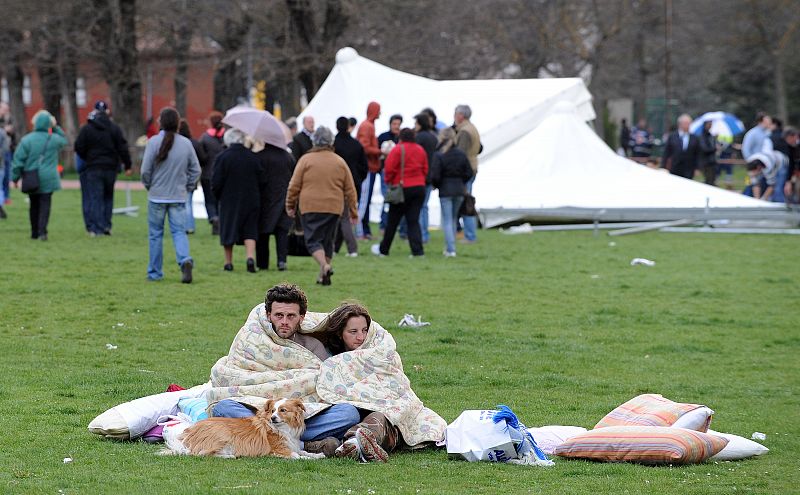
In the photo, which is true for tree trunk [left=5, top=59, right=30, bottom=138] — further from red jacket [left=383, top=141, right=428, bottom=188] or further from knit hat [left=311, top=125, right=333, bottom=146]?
knit hat [left=311, top=125, right=333, bottom=146]

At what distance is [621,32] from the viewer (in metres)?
58.9

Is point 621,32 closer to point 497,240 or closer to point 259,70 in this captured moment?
point 259,70

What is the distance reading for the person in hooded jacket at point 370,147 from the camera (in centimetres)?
2086

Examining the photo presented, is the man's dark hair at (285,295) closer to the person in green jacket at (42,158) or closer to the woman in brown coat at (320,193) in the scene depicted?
the woman in brown coat at (320,193)

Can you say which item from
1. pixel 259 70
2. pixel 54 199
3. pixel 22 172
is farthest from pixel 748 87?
pixel 22 172

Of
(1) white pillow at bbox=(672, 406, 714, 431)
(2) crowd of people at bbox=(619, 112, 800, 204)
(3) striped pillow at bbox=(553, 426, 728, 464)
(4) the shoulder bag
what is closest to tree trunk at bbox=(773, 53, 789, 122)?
(2) crowd of people at bbox=(619, 112, 800, 204)

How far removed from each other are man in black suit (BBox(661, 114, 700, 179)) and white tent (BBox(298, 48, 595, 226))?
3867mm

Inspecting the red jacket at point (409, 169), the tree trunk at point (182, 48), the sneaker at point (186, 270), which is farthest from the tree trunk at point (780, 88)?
the sneaker at point (186, 270)

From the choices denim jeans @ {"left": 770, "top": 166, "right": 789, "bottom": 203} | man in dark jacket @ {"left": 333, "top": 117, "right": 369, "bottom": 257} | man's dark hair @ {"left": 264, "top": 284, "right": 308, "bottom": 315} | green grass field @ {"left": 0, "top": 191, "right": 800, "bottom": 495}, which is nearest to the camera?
green grass field @ {"left": 0, "top": 191, "right": 800, "bottom": 495}

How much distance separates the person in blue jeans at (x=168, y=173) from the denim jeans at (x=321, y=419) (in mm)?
7553

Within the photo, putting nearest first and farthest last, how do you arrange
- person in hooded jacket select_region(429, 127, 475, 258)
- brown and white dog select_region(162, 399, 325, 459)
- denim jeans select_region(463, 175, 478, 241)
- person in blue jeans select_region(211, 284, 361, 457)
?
brown and white dog select_region(162, 399, 325, 459) → person in blue jeans select_region(211, 284, 361, 457) → person in hooded jacket select_region(429, 127, 475, 258) → denim jeans select_region(463, 175, 478, 241)

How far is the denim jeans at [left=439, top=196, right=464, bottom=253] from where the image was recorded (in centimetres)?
1927

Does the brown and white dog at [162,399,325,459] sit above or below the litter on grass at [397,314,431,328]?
above

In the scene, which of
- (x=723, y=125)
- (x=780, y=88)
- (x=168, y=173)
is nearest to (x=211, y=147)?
(x=168, y=173)
